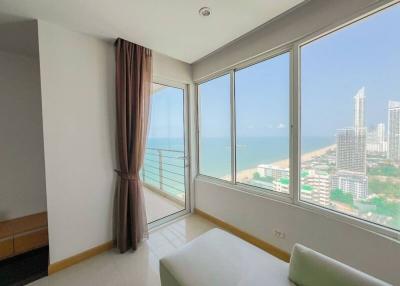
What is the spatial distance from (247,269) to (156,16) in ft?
7.29

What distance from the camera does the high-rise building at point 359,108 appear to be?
1461 millimetres

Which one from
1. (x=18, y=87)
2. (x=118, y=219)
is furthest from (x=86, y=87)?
(x=118, y=219)

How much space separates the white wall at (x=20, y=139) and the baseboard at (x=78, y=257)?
39.4 inches

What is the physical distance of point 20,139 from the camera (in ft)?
7.39

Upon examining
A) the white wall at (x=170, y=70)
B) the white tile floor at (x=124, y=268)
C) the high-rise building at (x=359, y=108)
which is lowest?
the white tile floor at (x=124, y=268)

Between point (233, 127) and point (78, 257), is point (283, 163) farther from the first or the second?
point (78, 257)

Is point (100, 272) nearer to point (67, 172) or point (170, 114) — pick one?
point (67, 172)

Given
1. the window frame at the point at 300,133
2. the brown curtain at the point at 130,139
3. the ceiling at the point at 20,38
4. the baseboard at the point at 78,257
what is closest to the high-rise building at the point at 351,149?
the window frame at the point at 300,133

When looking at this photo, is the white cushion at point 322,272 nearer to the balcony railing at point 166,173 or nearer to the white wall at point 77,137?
the white wall at point 77,137

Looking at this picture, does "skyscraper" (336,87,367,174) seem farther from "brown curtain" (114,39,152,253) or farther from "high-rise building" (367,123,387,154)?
"brown curtain" (114,39,152,253)

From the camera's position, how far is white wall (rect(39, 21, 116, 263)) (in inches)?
69.0

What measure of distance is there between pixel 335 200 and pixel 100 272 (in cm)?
237

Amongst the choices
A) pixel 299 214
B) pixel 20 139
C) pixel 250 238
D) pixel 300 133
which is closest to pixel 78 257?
pixel 20 139

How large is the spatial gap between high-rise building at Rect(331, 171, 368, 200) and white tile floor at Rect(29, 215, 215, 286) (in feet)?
5.88
